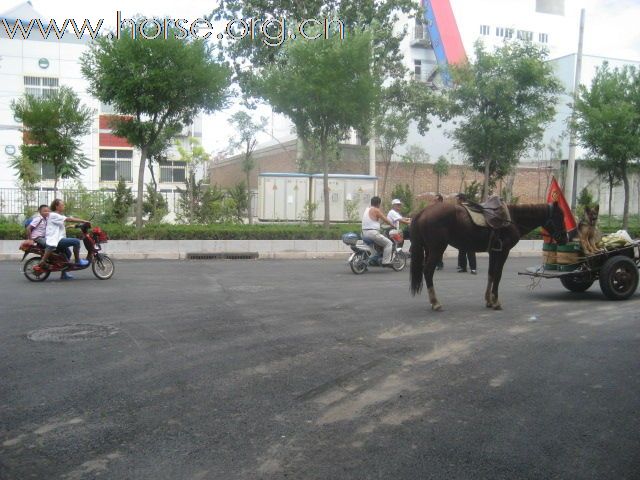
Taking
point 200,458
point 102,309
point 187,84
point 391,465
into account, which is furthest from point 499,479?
point 187,84

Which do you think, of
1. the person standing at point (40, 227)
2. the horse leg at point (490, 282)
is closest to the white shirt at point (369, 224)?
the horse leg at point (490, 282)

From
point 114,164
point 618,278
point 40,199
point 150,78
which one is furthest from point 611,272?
point 114,164

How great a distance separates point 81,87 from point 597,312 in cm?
3978

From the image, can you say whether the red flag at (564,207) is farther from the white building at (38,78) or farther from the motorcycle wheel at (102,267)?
the white building at (38,78)

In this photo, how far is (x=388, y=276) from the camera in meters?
15.0

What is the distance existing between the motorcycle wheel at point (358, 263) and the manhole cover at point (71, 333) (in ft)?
25.7

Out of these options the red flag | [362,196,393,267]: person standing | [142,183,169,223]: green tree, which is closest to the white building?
[142,183,169,223]: green tree

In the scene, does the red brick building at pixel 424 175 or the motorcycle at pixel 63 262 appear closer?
the motorcycle at pixel 63 262

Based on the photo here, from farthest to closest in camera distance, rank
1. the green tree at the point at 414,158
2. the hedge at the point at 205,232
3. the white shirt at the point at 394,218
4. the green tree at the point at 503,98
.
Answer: the green tree at the point at 414,158
the green tree at the point at 503,98
the hedge at the point at 205,232
the white shirt at the point at 394,218

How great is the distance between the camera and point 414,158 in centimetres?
3700

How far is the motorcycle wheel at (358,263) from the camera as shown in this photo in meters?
15.5

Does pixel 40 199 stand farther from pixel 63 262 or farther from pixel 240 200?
pixel 63 262

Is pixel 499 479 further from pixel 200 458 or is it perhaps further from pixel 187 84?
pixel 187 84

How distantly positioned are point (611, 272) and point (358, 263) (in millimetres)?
6120
